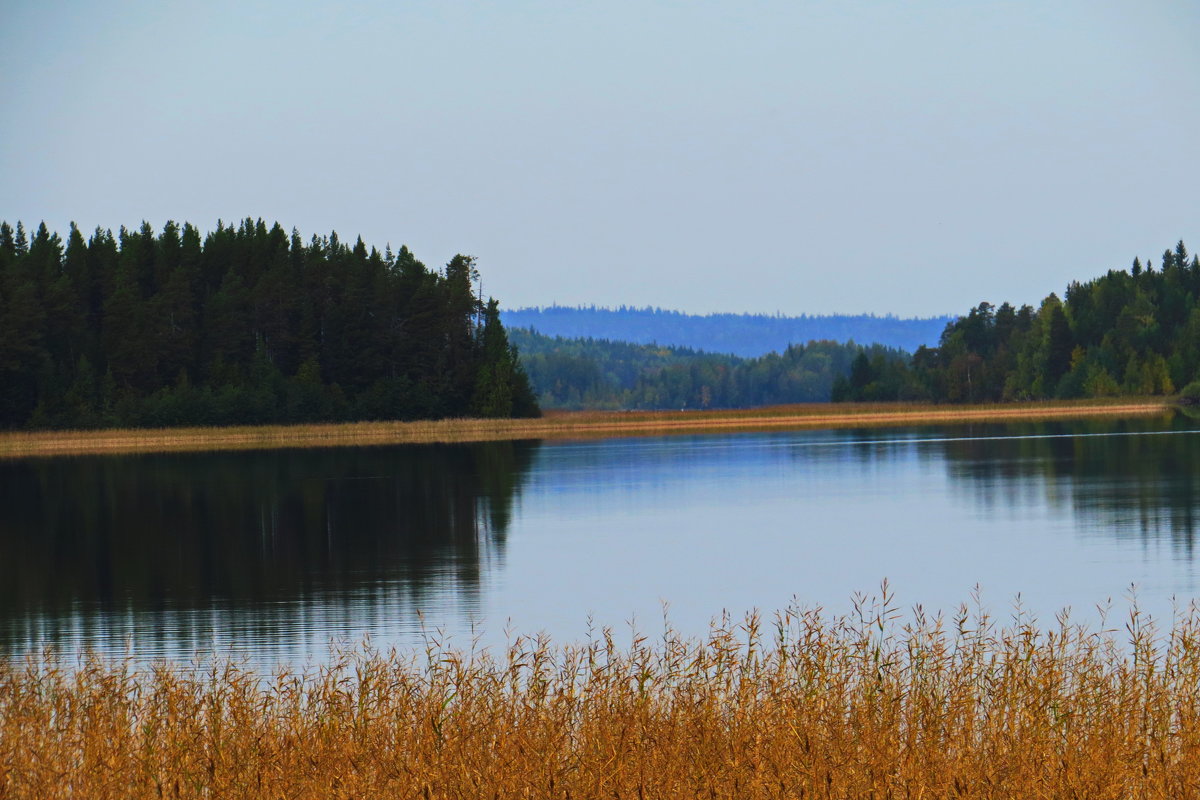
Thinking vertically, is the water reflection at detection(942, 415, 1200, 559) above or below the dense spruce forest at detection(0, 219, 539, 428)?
below

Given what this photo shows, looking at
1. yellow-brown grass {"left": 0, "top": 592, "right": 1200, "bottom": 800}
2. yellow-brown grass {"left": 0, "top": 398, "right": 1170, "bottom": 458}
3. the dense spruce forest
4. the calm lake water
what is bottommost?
the calm lake water

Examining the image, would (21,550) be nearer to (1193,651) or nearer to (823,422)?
(1193,651)

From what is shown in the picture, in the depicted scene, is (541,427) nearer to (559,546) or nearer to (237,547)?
(237,547)

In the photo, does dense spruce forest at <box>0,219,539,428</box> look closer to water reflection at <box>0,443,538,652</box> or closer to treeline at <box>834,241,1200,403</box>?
water reflection at <box>0,443,538,652</box>

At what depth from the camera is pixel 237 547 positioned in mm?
29250

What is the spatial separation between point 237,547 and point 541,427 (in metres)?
77.7

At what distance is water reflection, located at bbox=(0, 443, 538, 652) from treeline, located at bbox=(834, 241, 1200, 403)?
4224 inches

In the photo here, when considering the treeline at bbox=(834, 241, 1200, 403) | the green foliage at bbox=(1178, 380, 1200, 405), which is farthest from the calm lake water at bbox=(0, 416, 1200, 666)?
the treeline at bbox=(834, 241, 1200, 403)

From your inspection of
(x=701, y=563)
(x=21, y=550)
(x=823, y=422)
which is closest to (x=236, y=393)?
(x=823, y=422)

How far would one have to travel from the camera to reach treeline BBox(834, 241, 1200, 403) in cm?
14400

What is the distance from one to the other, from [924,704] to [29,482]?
48868mm

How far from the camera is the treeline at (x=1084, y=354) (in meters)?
144

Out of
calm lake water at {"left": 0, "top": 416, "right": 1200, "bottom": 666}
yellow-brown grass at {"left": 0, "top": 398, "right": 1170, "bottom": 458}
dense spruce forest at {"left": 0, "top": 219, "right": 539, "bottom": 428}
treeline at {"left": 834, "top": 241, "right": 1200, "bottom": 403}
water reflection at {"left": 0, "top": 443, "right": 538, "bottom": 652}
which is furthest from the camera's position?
treeline at {"left": 834, "top": 241, "right": 1200, "bottom": 403}

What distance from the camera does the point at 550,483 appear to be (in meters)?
45.6
